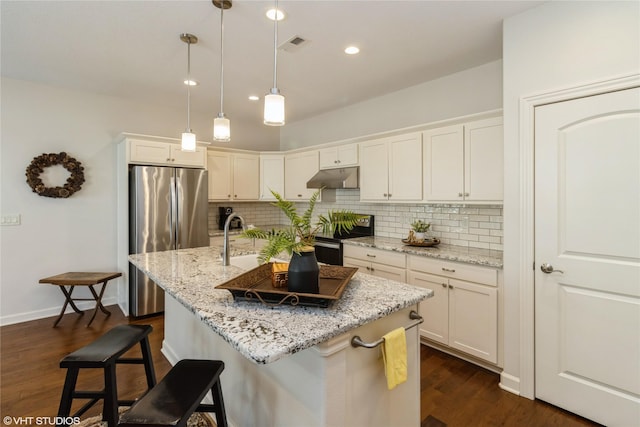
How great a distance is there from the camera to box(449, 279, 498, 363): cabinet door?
2545 millimetres

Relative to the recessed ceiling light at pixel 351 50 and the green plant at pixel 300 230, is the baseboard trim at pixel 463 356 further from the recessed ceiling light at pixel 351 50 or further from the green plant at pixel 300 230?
the recessed ceiling light at pixel 351 50

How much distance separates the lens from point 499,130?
2727 mm

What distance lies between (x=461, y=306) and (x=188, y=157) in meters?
3.53

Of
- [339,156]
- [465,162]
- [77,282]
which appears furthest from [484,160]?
[77,282]

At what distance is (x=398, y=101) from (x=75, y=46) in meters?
3.25

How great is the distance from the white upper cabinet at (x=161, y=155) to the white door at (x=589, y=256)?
367cm

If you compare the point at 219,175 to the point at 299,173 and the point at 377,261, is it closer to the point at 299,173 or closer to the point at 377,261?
the point at 299,173

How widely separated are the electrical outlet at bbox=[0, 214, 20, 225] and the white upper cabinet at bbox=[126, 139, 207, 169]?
4.40ft

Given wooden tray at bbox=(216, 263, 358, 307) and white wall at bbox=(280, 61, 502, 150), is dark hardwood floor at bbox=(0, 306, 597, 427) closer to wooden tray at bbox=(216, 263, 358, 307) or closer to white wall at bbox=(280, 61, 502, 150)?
wooden tray at bbox=(216, 263, 358, 307)

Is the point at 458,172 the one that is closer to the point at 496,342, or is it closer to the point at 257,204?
the point at 496,342

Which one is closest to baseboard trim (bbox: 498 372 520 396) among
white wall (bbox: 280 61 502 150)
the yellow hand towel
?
the yellow hand towel

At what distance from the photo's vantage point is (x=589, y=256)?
2020 mm

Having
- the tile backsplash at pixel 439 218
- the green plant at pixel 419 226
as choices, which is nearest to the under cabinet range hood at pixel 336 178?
the tile backsplash at pixel 439 218

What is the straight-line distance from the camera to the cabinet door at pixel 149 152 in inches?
148
